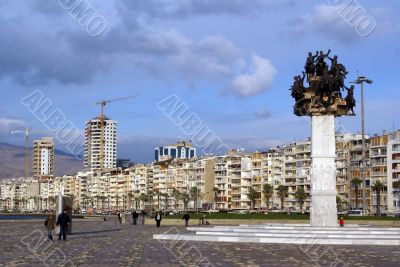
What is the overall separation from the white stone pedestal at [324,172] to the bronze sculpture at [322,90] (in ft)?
2.90

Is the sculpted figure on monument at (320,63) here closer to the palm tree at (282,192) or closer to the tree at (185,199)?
the palm tree at (282,192)

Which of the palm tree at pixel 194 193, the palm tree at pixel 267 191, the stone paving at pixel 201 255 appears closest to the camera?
the stone paving at pixel 201 255

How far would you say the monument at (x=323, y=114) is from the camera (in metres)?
39.5

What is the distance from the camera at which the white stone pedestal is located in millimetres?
39438

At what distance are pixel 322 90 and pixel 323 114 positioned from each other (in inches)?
55.9

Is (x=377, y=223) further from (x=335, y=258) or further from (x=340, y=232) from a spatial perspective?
(x=335, y=258)

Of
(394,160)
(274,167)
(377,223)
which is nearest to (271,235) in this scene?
(377,223)

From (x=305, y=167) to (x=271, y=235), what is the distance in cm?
11277

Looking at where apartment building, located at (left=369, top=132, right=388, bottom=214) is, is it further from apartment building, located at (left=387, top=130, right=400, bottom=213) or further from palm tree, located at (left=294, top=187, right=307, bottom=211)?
palm tree, located at (left=294, top=187, right=307, bottom=211)

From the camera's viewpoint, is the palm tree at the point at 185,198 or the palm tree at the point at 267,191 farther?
the palm tree at the point at 185,198

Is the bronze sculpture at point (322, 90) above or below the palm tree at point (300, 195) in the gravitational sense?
above

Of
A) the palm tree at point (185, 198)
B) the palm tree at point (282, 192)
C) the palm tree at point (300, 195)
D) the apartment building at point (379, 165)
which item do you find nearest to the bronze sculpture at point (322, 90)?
the apartment building at point (379, 165)

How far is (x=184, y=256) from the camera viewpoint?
24438mm

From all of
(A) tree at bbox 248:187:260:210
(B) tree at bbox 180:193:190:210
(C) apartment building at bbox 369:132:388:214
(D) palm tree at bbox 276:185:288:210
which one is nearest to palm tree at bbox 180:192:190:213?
(B) tree at bbox 180:193:190:210
